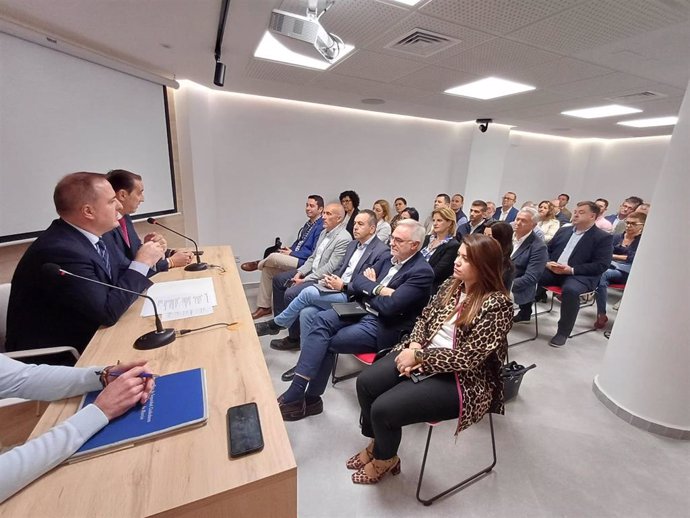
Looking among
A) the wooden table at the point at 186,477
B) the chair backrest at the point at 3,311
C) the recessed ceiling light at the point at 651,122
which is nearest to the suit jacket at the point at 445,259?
the wooden table at the point at 186,477

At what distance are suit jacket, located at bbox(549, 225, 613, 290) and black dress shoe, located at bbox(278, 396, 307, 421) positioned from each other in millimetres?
2831

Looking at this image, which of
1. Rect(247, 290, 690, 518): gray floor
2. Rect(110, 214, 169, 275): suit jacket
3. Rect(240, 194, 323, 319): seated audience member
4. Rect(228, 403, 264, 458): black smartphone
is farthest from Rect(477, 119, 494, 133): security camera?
Rect(228, 403, 264, 458): black smartphone

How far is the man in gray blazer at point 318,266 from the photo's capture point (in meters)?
2.73

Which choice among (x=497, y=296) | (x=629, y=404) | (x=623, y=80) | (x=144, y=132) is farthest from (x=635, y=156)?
(x=144, y=132)

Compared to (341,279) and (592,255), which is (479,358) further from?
(592,255)

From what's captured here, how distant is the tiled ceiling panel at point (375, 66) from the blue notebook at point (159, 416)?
8.29 feet

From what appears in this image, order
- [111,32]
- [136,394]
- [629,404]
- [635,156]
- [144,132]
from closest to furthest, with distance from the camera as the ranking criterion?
[136,394]
[629,404]
[111,32]
[144,132]
[635,156]

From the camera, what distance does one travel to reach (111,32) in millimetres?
2170

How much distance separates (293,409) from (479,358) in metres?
1.18

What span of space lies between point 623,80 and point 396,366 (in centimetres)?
331

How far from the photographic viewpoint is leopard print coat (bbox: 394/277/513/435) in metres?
1.33

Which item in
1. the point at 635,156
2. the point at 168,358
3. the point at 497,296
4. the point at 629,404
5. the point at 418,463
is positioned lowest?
the point at 418,463

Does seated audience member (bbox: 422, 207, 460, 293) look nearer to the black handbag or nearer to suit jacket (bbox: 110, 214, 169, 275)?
the black handbag

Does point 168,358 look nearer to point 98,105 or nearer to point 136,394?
point 136,394
